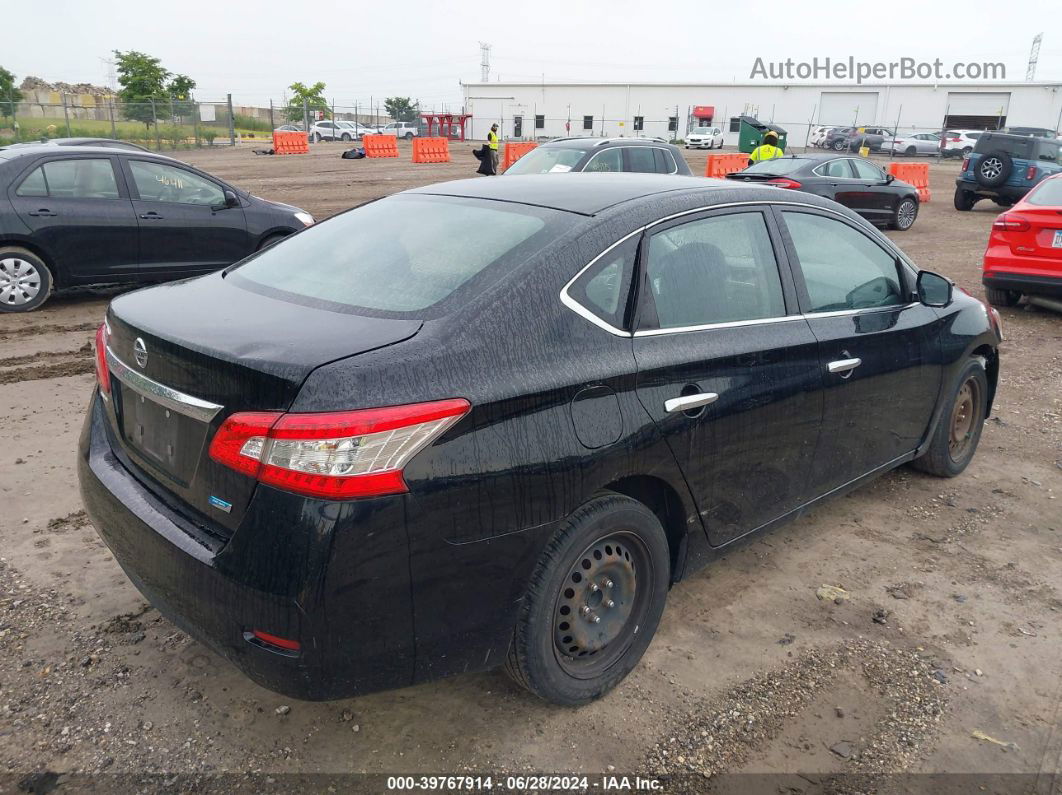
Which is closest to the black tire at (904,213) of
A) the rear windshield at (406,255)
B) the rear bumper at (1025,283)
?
the rear bumper at (1025,283)

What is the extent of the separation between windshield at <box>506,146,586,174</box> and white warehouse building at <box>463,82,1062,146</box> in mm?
55370

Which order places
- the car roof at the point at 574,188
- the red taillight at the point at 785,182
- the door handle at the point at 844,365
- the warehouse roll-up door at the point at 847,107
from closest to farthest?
the car roof at the point at 574,188, the door handle at the point at 844,365, the red taillight at the point at 785,182, the warehouse roll-up door at the point at 847,107

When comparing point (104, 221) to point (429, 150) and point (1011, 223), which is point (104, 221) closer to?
point (1011, 223)

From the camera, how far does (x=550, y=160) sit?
12.1 metres

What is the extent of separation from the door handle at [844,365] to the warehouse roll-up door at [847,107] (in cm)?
7566

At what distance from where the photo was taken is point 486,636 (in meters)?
2.41

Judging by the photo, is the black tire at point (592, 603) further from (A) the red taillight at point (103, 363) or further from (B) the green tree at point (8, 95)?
(B) the green tree at point (8, 95)

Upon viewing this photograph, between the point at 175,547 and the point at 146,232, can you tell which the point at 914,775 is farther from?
the point at 146,232

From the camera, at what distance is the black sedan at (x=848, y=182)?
14664mm

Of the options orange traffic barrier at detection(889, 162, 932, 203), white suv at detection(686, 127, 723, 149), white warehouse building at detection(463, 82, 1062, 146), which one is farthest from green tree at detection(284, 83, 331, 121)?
orange traffic barrier at detection(889, 162, 932, 203)

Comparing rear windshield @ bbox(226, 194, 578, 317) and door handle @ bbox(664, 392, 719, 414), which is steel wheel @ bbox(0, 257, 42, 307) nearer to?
rear windshield @ bbox(226, 194, 578, 317)

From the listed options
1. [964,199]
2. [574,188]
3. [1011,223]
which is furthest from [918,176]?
[574,188]

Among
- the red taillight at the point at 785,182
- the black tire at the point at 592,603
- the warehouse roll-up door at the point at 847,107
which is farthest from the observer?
the warehouse roll-up door at the point at 847,107

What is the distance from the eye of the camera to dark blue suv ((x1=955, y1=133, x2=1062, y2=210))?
18922 mm
